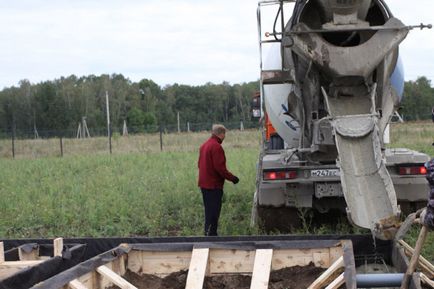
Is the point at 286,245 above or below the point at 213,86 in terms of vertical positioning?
below

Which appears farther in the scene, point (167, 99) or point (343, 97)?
point (167, 99)

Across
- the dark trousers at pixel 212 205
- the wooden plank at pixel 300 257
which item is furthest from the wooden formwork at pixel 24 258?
the dark trousers at pixel 212 205

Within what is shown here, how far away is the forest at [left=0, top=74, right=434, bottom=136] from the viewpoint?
67875mm

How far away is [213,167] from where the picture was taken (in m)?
8.14

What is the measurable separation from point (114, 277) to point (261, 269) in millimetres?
1082

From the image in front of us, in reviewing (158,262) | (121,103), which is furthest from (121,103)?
(158,262)

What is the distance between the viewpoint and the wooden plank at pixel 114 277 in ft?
14.6

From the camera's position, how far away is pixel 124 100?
79938 mm

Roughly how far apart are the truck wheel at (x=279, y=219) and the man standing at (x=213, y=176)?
0.57 metres

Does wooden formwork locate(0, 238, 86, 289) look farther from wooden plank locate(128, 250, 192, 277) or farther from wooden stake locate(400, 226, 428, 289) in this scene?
wooden stake locate(400, 226, 428, 289)

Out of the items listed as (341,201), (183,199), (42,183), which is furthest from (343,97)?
(42,183)

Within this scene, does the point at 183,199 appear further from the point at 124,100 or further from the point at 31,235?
the point at 124,100

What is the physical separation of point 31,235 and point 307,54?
5094 millimetres

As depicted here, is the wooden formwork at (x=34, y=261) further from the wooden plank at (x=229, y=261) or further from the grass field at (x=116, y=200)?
the grass field at (x=116, y=200)
